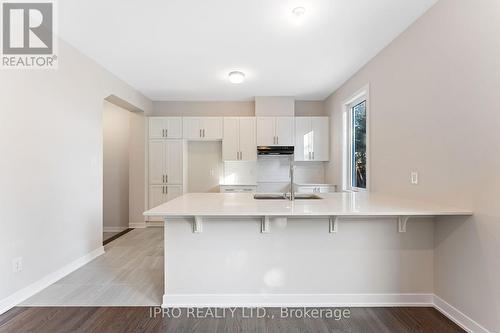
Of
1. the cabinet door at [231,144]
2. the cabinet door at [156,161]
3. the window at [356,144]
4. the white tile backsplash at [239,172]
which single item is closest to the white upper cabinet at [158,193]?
the cabinet door at [156,161]

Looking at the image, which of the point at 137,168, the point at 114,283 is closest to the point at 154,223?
the point at 137,168

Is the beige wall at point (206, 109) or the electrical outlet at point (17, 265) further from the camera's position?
the beige wall at point (206, 109)

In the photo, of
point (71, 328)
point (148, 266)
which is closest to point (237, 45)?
point (148, 266)

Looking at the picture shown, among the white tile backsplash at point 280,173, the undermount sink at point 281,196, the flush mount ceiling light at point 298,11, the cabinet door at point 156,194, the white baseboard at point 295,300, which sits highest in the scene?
the flush mount ceiling light at point 298,11

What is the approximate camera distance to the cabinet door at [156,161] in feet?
17.3

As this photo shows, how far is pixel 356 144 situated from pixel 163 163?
11.8ft

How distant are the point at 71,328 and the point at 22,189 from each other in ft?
4.35

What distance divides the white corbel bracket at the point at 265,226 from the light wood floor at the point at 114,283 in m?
1.13

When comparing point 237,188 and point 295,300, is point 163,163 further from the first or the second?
point 295,300

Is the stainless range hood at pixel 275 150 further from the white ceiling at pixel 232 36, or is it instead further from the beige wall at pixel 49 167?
the beige wall at pixel 49 167

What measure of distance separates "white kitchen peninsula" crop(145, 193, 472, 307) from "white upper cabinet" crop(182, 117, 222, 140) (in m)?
3.14

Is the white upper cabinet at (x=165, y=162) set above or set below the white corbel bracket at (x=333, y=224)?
above

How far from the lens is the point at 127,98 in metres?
4.45

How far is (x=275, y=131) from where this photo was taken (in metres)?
5.24
